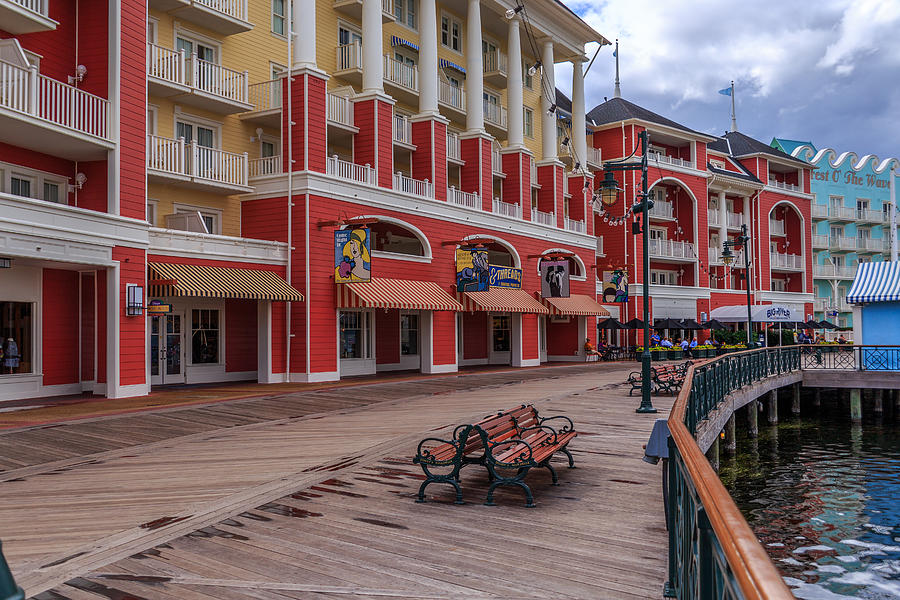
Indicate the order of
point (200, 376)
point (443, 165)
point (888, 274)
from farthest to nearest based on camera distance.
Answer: point (443, 165), point (888, 274), point (200, 376)

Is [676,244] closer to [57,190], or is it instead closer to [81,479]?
[57,190]

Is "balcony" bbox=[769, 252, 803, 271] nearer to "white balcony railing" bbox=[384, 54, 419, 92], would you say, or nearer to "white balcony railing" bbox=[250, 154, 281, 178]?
"white balcony railing" bbox=[384, 54, 419, 92]

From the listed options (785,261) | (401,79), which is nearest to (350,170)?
(401,79)

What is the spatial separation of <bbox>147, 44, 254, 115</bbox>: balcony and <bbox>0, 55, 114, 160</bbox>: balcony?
3400 mm

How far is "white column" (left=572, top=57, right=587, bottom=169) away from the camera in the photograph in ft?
131

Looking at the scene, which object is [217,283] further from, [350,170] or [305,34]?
[305,34]

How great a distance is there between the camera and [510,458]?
8.13m

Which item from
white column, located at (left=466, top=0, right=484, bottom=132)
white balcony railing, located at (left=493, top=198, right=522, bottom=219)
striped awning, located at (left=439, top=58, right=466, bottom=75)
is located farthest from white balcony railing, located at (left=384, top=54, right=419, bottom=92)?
white balcony railing, located at (left=493, top=198, right=522, bottom=219)

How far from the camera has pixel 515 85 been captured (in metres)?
34.9

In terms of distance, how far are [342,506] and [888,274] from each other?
1058 inches

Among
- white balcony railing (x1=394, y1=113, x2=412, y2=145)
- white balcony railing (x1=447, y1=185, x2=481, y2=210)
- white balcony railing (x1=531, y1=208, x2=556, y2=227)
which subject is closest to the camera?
white balcony railing (x1=394, y1=113, x2=412, y2=145)

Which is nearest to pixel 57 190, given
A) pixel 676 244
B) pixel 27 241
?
pixel 27 241

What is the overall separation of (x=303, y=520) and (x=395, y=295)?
18.9 metres

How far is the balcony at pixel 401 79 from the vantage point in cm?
2941
